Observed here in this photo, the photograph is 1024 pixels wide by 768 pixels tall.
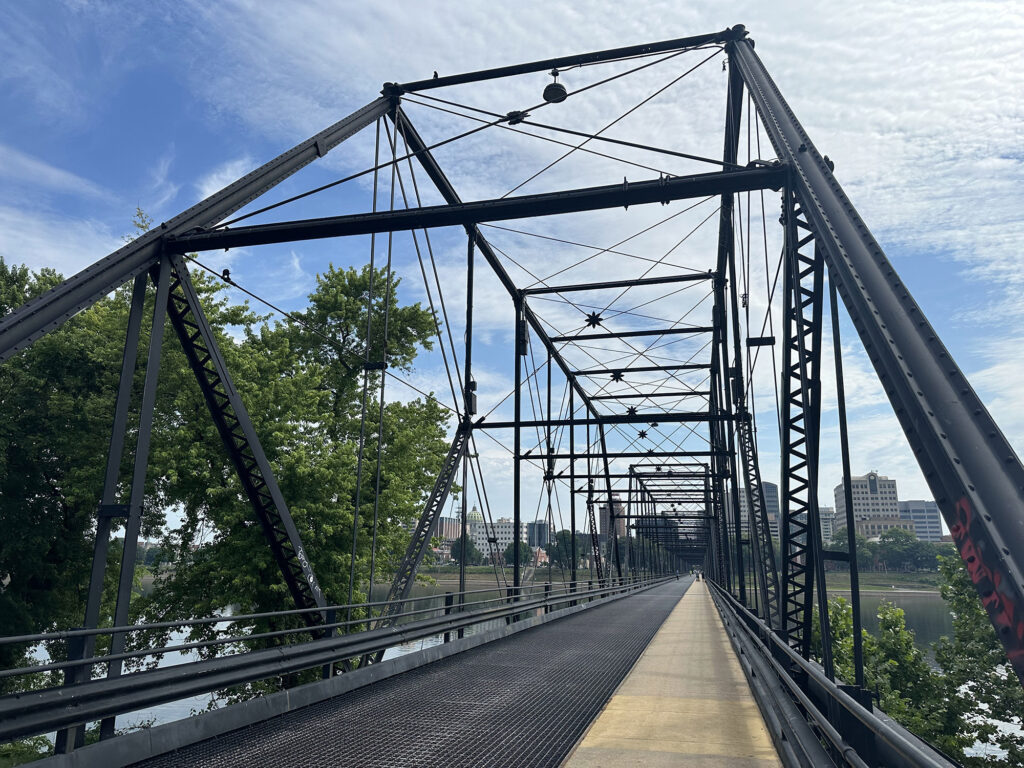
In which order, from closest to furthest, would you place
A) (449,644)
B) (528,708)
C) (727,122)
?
(528,708)
(449,644)
(727,122)

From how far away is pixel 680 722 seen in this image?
7.13m

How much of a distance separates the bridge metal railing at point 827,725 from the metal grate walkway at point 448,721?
1904 millimetres

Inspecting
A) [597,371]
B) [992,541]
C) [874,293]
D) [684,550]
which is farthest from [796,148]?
[684,550]

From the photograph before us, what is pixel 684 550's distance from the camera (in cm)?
14650

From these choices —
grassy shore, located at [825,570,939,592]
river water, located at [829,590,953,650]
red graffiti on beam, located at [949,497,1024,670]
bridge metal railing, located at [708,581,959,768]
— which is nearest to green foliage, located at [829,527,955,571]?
grassy shore, located at [825,570,939,592]

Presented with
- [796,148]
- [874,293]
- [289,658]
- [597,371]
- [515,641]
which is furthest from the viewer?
[597,371]

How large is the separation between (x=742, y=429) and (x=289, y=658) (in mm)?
16188

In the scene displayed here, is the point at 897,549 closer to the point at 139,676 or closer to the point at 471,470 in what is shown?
the point at 471,470

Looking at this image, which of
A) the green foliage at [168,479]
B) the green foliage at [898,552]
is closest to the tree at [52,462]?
the green foliage at [168,479]

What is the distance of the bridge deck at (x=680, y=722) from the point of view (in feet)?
19.1

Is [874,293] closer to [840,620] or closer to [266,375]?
[266,375]

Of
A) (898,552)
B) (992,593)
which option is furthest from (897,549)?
Answer: (992,593)

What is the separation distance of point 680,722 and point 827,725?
3.27 metres

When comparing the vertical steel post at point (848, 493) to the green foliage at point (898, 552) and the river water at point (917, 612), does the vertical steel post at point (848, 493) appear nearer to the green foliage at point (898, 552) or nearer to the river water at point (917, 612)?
the river water at point (917, 612)
